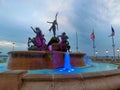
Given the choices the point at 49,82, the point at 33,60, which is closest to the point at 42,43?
the point at 33,60

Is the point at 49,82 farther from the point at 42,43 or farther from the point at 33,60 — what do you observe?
the point at 42,43

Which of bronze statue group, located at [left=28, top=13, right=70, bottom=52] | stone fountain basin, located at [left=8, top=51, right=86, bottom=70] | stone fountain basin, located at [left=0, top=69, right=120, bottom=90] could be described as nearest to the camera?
stone fountain basin, located at [left=0, top=69, right=120, bottom=90]

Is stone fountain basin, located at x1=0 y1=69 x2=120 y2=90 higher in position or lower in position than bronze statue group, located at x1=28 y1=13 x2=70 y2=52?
lower

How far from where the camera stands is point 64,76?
522 cm

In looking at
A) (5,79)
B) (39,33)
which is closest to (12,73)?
(5,79)

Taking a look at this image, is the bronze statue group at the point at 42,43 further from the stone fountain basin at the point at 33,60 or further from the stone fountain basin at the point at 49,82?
the stone fountain basin at the point at 49,82

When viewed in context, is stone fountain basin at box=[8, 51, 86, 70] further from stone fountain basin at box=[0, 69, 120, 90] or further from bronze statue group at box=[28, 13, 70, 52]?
stone fountain basin at box=[0, 69, 120, 90]

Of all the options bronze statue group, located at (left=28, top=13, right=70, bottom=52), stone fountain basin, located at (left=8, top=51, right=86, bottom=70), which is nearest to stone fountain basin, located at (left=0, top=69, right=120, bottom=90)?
stone fountain basin, located at (left=8, top=51, right=86, bottom=70)

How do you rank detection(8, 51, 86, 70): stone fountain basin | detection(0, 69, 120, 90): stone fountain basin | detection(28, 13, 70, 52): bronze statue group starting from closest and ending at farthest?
1. detection(0, 69, 120, 90): stone fountain basin
2. detection(8, 51, 86, 70): stone fountain basin
3. detection(28, 13, 70, 52): bronze statue group

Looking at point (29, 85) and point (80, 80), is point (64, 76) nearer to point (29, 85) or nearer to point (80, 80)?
point (80, 80)

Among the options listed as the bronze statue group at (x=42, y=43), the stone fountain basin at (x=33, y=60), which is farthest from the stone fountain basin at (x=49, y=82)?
the bronze statue group at (x=42, y=43)

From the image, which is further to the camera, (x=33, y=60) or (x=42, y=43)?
(x=42, y=43)

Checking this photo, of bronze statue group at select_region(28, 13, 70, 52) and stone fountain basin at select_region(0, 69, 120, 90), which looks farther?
bronze statue group at select_region(28, 13, 70, 52)

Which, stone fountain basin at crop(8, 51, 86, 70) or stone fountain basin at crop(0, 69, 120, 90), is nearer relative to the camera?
stone fountain basin at crop(0, 69, 120, 90)
